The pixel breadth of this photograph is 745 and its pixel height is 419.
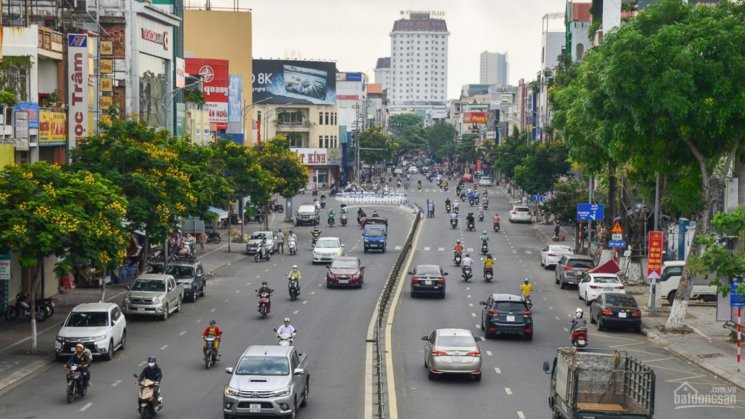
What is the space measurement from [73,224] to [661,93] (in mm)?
18846

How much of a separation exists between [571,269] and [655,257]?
356 inches

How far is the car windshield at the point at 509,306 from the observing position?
3738 cm

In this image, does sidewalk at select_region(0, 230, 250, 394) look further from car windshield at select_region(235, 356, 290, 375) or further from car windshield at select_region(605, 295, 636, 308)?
car windshield at select_region(605, 295, 636, 308)

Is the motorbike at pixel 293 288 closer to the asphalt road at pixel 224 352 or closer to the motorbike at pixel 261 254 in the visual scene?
the asphalt road at pixel 224 352

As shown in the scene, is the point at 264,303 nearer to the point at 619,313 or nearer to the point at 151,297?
the point at 151,297

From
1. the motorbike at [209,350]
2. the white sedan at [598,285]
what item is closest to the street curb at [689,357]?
the white sedan at [598,285]

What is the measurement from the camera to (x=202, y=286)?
49375 mm

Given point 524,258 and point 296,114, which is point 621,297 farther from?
point 296,114

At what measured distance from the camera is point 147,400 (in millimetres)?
24453

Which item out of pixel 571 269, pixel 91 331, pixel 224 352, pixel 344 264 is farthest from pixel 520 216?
pixel 91 331

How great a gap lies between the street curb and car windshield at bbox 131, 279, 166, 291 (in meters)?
17.6

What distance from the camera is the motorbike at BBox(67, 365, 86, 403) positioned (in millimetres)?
26688

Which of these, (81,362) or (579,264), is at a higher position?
(81,362)

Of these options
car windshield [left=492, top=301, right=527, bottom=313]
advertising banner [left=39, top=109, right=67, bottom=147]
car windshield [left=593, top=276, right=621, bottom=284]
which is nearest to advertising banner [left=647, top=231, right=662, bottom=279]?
car windshield [left=593, top=276, right=621, bottom=284]
